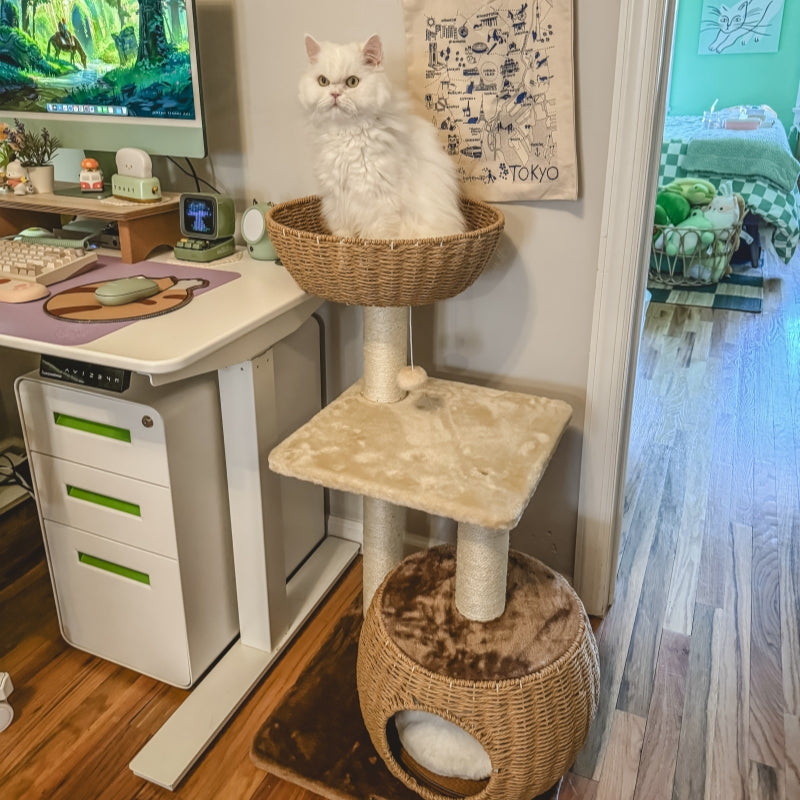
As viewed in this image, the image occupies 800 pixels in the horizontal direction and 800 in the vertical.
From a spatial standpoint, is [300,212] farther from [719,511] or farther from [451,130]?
[719,511]

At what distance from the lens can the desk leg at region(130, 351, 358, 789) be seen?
1.35 metres

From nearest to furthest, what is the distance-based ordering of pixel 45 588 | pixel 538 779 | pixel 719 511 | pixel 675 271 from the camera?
pixel 538 779
pixel 45 588
pixel 719 511
pixel 675 271

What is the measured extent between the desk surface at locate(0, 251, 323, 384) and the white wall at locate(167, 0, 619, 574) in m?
0.29

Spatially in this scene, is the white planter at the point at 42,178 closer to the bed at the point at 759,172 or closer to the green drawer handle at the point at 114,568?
the green drawer handle at the point at 114,568

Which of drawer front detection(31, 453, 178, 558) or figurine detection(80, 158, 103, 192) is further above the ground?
figurine detection(80, 158, 103, 192)

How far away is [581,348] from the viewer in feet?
4.99

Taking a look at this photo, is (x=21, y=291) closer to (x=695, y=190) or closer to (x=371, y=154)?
(x=371, y=154)

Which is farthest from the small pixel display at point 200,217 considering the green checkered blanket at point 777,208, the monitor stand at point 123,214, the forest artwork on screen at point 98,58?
the green checkered blanket at point 777,208

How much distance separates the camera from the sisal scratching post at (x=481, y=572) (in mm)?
1198

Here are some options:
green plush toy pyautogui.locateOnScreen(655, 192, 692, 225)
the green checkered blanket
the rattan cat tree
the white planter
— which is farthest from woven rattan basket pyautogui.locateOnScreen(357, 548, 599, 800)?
the green checkered blanket

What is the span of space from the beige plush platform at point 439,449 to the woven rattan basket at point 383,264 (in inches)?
8.4

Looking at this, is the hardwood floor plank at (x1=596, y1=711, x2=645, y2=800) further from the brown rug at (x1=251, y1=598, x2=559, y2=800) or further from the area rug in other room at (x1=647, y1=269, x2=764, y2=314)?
the area rug in other room at (x1=647, y1=269, x2=764, y2=314)

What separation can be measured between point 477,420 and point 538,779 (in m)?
0.58

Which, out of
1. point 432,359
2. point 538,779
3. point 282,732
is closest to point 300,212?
point 432,359
